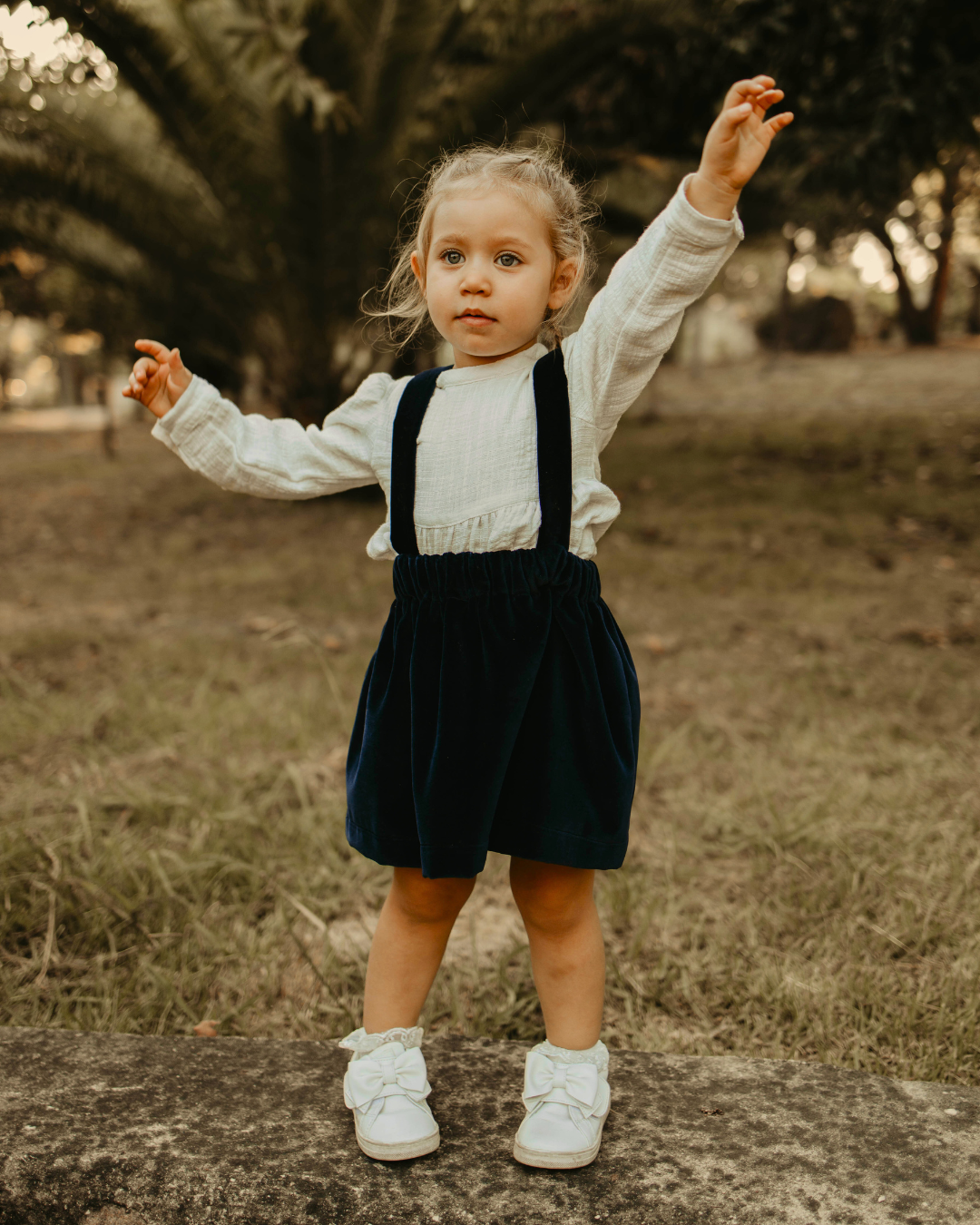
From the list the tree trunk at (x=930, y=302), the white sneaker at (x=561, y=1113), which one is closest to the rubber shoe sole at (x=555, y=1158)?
the white sneaker at (x=561, y=1113)

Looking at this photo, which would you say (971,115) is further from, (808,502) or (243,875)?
(243,875)

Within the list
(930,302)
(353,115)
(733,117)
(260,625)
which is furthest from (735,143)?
(930,302)

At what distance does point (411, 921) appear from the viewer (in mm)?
1487

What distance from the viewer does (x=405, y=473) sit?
4.73 ft

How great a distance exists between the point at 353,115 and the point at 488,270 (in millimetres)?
3498

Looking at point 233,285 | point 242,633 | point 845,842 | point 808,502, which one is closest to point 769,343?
point 808,502

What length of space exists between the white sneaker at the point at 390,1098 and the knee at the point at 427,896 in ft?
0.59

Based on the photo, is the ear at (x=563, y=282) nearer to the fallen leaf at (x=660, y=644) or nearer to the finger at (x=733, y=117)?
the finger at (x=733, y=117)

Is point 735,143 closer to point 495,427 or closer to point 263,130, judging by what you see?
point 495,427

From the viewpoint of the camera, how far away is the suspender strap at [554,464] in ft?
4.55

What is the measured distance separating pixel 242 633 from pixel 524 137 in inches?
124

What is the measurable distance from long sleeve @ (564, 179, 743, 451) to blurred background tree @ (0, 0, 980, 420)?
2.96m

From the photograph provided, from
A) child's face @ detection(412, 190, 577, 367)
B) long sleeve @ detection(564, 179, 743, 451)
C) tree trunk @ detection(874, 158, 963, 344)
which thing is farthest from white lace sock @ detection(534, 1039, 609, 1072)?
tree trunk @ detection(874, 158, 963, 344)

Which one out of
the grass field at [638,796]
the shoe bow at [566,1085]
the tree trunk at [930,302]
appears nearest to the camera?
the shoe bow at [566,1085]
